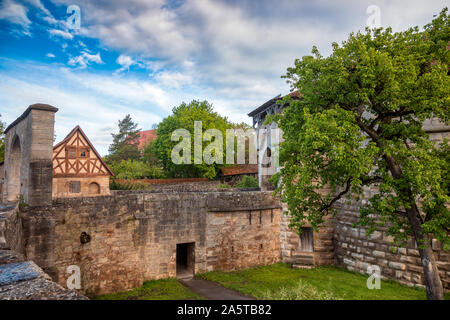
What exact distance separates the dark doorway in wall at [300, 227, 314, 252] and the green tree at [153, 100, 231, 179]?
21.4 meters

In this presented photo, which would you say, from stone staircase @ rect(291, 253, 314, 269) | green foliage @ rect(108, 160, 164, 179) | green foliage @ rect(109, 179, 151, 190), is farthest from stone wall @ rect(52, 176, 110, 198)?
stone staircase @ rect(291, 253, 314, 269)

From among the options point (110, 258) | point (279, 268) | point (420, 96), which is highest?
point (420, 96)

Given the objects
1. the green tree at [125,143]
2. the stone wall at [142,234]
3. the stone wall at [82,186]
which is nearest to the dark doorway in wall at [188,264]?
the stone wall at [142,234]

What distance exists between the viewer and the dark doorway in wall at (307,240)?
1328 centimetres

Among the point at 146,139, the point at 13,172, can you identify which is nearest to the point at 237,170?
the point at 13,172

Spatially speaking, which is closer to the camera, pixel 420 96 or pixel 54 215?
pixel 420 96

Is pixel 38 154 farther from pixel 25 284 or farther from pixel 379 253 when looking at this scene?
pixel 379 253

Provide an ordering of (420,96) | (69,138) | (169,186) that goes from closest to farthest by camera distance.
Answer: (420,96) → (69,138) → (169,186)

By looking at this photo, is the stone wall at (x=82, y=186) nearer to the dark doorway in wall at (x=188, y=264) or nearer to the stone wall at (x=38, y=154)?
the dark doorway in wall at (x=188, y=264)

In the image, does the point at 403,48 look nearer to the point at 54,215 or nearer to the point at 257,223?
the point at 257,223

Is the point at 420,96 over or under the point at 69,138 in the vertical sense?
under

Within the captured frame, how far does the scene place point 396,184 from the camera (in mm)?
7266
